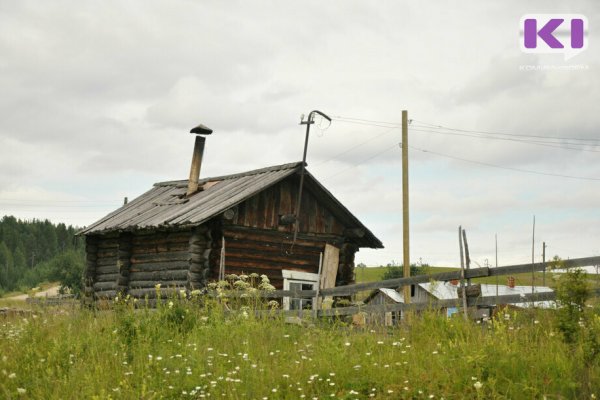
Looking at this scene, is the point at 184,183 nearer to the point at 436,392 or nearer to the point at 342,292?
the point at 342,292

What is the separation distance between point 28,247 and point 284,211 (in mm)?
117125

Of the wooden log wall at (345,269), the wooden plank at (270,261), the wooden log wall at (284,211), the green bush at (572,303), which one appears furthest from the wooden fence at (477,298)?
the wooden log wall at (345,269)

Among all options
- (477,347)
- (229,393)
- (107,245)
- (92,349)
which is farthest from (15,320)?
(107,245)

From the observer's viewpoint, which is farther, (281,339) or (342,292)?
(342,292)

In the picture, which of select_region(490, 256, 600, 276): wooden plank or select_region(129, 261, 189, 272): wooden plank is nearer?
select_region(490, 256, 600, 276): wooden plank

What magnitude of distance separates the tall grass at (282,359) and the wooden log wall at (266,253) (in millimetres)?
7789

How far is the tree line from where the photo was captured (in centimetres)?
10644

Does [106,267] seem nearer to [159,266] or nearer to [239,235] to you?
[159,266]

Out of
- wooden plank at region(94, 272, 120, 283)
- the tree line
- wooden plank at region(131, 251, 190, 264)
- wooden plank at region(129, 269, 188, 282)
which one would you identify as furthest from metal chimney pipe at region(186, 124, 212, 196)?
the tree line

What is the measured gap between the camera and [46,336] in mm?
11992

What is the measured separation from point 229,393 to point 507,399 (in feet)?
10.1

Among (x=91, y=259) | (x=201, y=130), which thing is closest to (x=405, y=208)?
(x=201, y=130)

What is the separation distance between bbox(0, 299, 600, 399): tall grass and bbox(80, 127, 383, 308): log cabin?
720cm

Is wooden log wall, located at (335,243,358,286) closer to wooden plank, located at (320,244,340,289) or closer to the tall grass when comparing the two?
wooden plank, located at (320,244,340,289)
